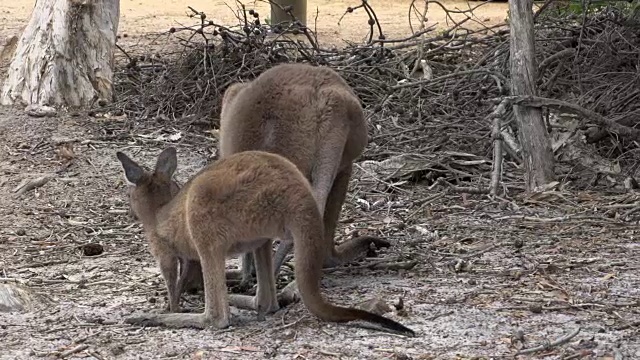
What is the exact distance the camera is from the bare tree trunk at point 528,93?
666 centimetres

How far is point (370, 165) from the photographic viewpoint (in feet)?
25.2

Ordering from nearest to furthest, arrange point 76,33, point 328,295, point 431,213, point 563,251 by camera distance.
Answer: point 328,295 < point 563,251 < point 431,213 < point 76,33

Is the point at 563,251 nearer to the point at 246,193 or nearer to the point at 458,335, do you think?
the point at 458,335

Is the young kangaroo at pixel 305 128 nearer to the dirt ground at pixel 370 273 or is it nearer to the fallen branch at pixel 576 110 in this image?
the dirt ground at pixel 370 273

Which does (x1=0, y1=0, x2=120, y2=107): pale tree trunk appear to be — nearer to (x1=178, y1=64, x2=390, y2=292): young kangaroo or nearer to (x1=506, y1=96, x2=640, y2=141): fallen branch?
(x1=178, y1=64, x2=390, y2=292): young kangaroo

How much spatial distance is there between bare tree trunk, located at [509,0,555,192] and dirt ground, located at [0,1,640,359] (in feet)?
0.59

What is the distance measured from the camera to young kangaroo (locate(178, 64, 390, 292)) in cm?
531

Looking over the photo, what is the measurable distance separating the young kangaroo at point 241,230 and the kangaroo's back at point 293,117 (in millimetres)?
655

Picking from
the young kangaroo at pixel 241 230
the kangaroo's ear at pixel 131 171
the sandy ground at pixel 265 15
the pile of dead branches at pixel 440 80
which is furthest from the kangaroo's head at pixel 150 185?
the sandy ground at pixel 265 15

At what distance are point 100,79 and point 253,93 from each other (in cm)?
399

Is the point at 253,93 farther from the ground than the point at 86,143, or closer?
farther from the ground

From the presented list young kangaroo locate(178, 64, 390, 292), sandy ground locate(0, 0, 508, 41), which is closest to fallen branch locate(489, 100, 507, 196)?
young kangaroo locate(178, 64, 390, 292)

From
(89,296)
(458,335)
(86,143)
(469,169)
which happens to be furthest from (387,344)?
(86,143)

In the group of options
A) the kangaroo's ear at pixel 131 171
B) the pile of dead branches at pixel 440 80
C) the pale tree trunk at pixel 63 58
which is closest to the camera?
the kangaroo's ear at pixel 131 171
